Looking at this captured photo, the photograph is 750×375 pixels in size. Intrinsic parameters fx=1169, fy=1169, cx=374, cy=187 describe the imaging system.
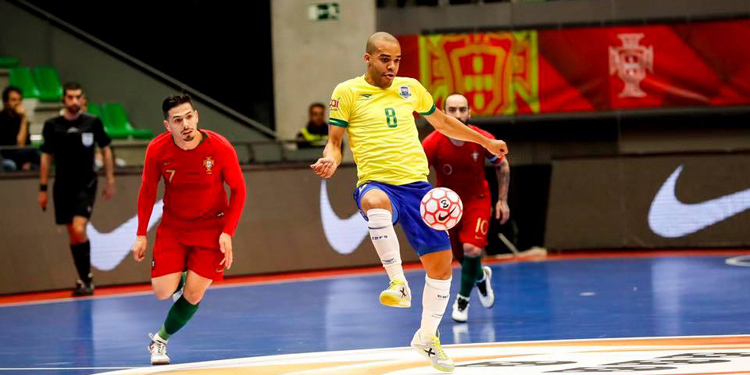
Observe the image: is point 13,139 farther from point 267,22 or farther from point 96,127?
point 267,22

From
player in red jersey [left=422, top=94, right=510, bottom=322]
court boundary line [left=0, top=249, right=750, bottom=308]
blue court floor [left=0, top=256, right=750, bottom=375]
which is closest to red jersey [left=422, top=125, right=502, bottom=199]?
player in red jersey [left=422, top=94, right=510, bottom=322]

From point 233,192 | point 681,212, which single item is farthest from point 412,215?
point 681,212

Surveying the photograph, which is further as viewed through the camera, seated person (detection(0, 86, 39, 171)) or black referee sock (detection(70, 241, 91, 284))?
seated person (detection(0, 86, 39, 171))

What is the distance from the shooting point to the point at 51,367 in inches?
355

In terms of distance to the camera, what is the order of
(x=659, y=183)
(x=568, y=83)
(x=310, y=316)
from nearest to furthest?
(x=310, y=316) < (x=659, y=183) < (x=568, y=83)

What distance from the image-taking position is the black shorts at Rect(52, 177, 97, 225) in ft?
45.6

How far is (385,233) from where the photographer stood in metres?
7.95

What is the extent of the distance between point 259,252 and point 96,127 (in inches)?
128

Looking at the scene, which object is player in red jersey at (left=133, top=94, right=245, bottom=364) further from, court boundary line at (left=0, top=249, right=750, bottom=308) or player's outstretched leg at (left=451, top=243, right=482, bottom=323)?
court boundary line at (left=0, top=249, right=750, bottom=308)

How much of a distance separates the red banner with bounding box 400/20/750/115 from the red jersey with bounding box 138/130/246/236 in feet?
33.5

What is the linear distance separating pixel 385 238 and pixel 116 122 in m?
12.2

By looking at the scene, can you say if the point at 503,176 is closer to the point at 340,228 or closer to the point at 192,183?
the point at 192,183

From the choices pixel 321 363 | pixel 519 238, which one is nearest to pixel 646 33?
pixel 519 238

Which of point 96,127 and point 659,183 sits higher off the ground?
point 96,127
